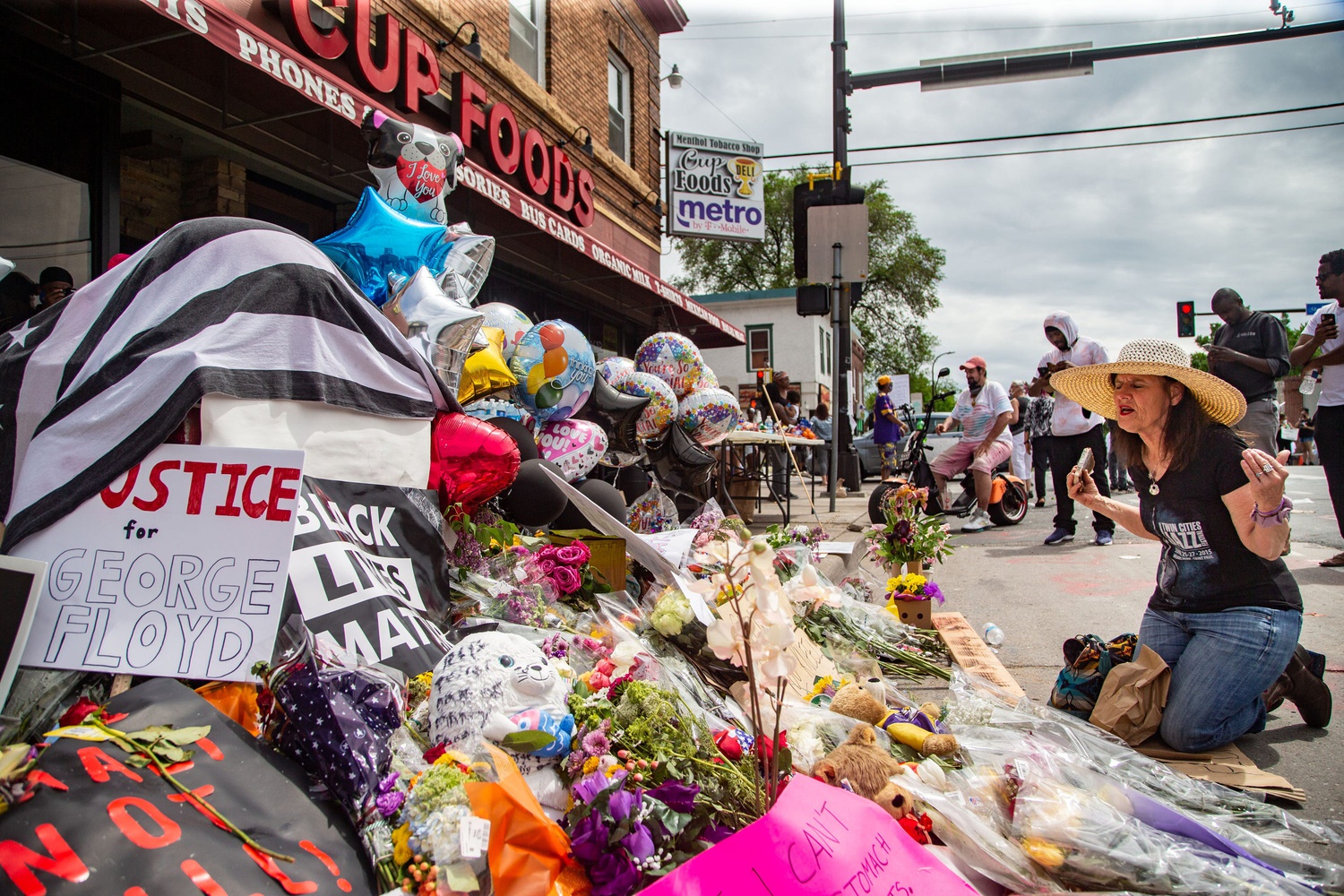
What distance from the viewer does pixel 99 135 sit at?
5.03m

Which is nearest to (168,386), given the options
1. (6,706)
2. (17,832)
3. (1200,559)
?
Answer: (6,706)

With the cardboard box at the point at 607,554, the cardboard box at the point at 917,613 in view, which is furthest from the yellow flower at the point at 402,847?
the cardboard box at the point at 917,613

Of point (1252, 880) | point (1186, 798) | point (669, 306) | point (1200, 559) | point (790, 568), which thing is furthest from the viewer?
point (669, 306)

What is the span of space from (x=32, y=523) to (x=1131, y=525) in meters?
3.77

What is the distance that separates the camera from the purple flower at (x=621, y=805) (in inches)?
65.5

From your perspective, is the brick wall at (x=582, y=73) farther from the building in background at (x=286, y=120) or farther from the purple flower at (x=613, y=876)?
the purple flower at (x=613, y=876)

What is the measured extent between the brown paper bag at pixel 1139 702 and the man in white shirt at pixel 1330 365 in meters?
2.96

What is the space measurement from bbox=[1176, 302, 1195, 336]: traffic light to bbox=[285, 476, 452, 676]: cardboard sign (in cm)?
2395

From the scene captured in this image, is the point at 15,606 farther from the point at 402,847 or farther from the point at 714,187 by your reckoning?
the point at 714,187

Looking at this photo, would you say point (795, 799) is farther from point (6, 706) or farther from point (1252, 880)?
point (6, 706)

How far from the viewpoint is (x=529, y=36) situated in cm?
1087

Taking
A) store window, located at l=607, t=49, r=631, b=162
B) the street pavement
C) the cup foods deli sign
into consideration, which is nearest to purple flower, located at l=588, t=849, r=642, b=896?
the street pavement

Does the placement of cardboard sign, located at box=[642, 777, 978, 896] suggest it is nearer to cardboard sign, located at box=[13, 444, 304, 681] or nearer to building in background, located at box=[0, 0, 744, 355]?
cardboard sign, located at box=[13, 444, 304, 681]

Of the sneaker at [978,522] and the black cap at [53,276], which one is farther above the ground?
the black cap at [53,276]
